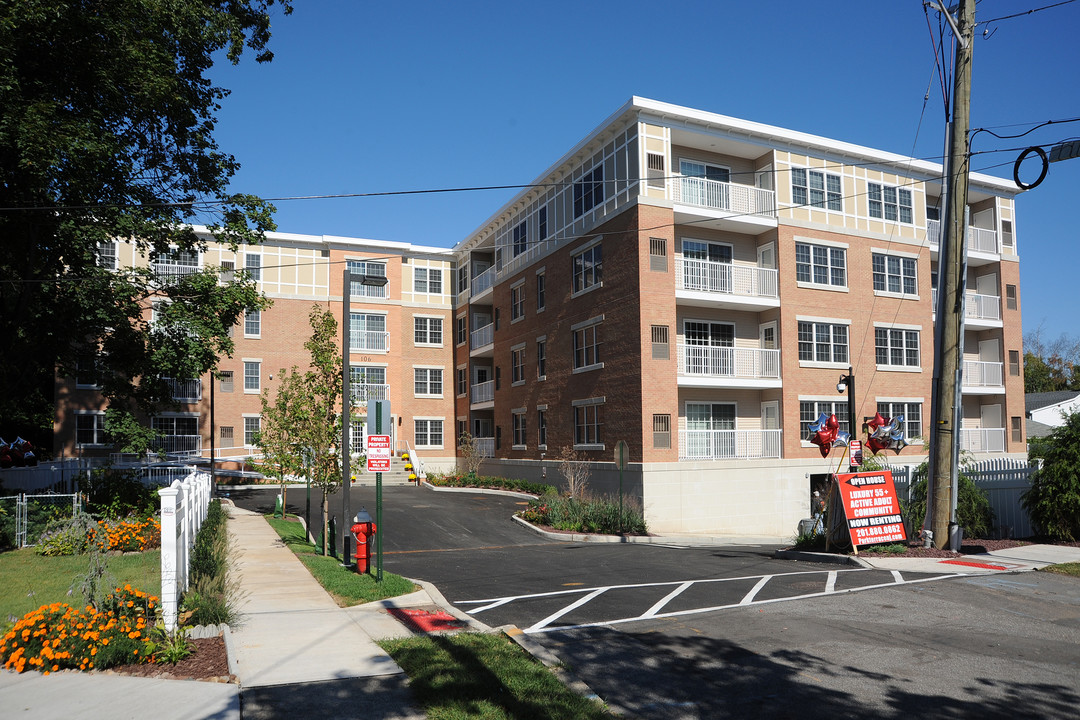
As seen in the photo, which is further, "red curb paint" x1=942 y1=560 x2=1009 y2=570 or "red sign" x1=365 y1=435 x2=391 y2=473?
"red curb paint" x1=942 y1=560 x2=1009 y2=570

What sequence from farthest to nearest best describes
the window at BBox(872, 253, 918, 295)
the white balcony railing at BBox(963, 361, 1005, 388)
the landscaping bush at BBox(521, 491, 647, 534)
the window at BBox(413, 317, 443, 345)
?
the window at BBox(413, 317, 443, 345) < the white balcony railing at BBox(963, 361, 1005, 388) < the window at BBox(872, 253, 918, 295) < the landscaping bush at BBox(521, 491, 647, 534)

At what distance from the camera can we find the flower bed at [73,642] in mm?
7422

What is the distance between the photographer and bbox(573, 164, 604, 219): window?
30.1 meters

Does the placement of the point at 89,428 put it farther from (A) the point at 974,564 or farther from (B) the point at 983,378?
(B) the point at 983,378

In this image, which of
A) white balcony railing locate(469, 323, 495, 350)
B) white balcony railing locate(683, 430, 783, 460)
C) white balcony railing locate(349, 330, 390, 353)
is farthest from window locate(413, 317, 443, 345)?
white balcony railing locate(683, 430, 783, 460)

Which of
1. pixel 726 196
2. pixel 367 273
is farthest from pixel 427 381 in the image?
pixel 726 196

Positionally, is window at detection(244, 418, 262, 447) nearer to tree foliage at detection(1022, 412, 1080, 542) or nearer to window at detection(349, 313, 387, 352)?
window at detection(349, 313, 387, 352)

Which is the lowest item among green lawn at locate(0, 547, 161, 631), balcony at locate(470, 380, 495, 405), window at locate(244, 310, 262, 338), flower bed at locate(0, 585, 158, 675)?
green lawn at locate(0, 547, 161, 631)

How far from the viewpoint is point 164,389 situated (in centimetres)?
2308

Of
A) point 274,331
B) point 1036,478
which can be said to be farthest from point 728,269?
point 274,331

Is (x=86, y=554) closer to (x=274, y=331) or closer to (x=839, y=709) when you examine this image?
(x=839, y=709)

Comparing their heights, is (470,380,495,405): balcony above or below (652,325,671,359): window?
below

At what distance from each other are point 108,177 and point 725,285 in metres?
20.1

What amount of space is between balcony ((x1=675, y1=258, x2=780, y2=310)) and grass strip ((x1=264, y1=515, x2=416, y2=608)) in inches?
643
